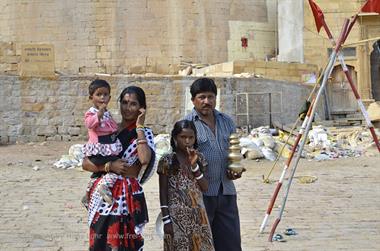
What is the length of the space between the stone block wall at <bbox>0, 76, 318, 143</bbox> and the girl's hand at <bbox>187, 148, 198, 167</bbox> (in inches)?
417

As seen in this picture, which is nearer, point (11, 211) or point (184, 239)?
point (184, 239)

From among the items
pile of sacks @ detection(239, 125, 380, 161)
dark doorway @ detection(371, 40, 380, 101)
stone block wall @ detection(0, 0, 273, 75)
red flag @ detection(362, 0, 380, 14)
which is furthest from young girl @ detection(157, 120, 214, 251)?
dark doorway @ detection(371, 40, 380, 101)

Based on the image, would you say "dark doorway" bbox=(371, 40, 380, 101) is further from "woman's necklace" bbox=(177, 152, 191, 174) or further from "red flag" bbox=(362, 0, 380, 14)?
"woman's necklace" bbox=(177, 152, 191, 174)

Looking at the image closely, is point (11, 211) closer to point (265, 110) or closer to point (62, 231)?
point (62, 231)

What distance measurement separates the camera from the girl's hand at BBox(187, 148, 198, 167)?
10.5 ft

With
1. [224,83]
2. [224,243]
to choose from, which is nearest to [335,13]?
[224,83]

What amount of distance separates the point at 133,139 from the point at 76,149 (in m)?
8.34

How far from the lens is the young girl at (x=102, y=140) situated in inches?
125

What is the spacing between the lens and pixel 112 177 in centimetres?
318

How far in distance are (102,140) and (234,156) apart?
766mm

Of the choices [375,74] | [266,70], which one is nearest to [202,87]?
[266,70]

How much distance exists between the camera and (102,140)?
3225 mm

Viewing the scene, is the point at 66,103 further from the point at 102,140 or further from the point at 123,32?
the point at 102,140

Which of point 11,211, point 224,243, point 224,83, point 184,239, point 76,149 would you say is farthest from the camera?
point 224,83
